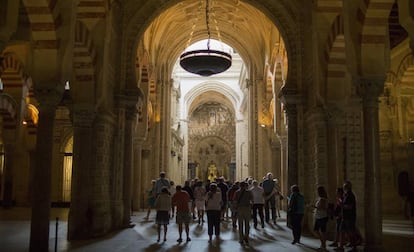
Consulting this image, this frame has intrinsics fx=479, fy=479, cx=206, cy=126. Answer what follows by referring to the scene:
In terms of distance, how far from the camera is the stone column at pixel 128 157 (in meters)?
11.5

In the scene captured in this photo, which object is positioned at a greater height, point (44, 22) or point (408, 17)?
point (44, 22)

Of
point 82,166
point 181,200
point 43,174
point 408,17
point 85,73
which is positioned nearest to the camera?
point 408,17

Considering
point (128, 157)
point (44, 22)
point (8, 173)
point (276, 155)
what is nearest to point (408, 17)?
point (44, 22)

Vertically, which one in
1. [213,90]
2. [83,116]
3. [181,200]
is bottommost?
[181,200]

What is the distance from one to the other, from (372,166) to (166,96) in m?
14.2

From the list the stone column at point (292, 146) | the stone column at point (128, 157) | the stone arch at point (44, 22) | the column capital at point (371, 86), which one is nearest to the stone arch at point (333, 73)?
the stone column at point (292, 146)

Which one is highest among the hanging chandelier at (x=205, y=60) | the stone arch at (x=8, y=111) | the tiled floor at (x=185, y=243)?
the hanging chandelier at (x=205, y=60)

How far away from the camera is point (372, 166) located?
741 centimetres

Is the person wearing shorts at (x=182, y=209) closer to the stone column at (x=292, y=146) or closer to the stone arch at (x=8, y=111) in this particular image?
the stone column at (x=292, y=146)

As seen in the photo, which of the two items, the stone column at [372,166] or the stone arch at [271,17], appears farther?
the stone arch at [271,17]

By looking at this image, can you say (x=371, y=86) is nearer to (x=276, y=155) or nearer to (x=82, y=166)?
(x=82, y=166)

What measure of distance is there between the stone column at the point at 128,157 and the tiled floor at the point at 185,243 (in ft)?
1.42

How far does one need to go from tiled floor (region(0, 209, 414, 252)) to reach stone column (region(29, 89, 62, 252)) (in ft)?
0.99

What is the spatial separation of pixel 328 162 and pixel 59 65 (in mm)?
5523
